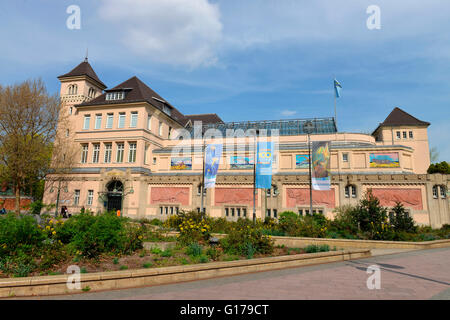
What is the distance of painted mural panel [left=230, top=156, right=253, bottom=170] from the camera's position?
3731cm

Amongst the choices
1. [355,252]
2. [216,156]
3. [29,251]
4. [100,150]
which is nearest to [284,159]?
[216,156]

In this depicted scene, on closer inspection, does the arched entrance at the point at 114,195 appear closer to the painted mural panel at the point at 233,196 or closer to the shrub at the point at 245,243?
the painted mural panel at the point at 233,196

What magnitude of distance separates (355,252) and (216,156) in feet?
47.7

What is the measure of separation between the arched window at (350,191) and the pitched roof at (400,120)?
28.3m

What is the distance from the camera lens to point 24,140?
32.6 metres

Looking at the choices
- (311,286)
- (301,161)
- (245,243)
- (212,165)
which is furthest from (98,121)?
(311,286)

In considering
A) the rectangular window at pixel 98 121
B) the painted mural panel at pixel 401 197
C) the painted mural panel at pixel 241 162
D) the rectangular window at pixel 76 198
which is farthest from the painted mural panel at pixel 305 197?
the rectangular window at pixel 98 121

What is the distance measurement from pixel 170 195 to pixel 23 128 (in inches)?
756

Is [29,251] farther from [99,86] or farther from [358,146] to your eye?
[99,86]

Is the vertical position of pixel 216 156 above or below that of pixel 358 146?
below

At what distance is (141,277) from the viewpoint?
834 cm

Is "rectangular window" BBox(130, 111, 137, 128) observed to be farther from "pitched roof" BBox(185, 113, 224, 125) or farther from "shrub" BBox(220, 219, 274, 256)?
"shrub" BBox(220, 219, 274, 256)

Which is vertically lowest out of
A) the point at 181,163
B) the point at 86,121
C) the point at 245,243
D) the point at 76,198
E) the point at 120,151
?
the point at 245,243

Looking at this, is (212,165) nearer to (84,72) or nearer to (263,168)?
(263,168)
